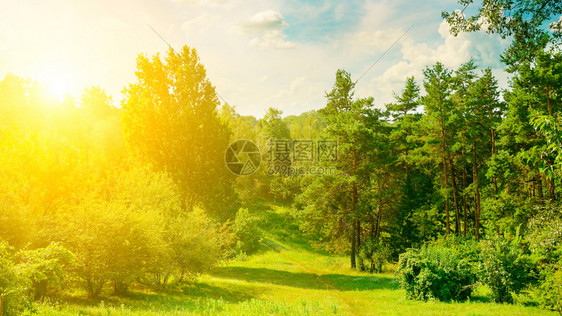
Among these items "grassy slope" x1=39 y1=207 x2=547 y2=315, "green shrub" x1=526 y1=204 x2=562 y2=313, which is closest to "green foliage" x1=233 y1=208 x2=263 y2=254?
"grassy slope" x1=39 y1=207 x2=547 y2=315

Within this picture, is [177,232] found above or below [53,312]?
above

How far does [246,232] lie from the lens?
130 ft

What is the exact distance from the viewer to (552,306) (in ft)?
48.6

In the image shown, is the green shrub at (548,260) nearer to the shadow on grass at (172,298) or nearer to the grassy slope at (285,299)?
the grassy slope at (285,299)

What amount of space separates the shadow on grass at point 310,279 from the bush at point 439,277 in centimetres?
370

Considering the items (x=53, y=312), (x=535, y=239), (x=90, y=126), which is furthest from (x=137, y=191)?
(x=90, y=126)

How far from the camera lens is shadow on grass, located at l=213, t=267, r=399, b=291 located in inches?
879

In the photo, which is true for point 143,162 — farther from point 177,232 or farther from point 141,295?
point 141,295

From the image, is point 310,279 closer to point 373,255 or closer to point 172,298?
point 373,255

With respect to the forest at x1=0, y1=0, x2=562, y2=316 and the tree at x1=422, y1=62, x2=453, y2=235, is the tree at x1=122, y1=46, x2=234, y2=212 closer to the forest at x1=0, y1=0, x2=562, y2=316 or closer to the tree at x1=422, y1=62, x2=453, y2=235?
the forest at x1=0, y1=0, x2=562, y2=316

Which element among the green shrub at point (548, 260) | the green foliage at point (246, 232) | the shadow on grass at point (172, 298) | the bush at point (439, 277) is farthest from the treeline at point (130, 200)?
the green shrub at point (548, 260)

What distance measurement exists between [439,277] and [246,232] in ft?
86.2

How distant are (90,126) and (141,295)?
48.8 metres

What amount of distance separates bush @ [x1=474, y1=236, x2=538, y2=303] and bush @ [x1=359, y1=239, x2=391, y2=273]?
1238 centimetres
